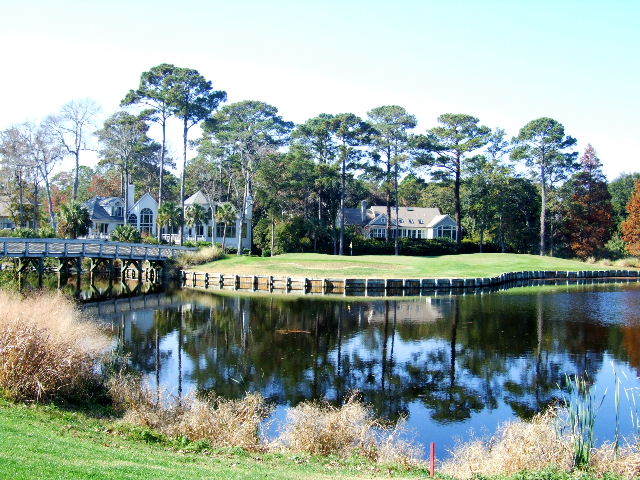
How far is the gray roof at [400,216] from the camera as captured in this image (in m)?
82.1

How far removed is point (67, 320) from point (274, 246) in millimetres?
48758

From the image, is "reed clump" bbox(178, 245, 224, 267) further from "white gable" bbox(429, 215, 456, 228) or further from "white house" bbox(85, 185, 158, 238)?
"white gable" bbox(429, 215, 456, 228)

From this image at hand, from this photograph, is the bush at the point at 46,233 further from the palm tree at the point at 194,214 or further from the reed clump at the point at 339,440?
the reed clump at the point at 339,440

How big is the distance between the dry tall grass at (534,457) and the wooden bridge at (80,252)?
110ft

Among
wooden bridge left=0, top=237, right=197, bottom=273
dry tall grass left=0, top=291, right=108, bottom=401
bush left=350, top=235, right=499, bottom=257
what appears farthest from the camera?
bush left=350, top=235, right=499, bottom=257

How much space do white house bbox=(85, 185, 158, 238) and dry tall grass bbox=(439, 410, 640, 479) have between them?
6363 cm

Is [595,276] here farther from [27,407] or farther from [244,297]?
[27,407]

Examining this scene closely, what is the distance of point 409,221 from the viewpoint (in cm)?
8606

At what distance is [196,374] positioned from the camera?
20812 mm

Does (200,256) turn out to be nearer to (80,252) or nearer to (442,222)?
(80,252)

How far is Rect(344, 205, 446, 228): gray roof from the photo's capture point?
82125 millimetres

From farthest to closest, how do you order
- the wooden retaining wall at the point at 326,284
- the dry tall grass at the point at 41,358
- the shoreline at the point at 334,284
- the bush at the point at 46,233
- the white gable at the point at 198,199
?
the white gable at the point at 198,199, the bush at the point at 46,233, the wooden retaining wall at the point at 326,284, the shoreline at the point at 334,284, the dry tall grass at the point at 41,358

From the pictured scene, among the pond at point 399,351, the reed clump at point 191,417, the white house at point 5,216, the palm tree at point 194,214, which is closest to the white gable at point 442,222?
Result: the palm tree at point 194,214

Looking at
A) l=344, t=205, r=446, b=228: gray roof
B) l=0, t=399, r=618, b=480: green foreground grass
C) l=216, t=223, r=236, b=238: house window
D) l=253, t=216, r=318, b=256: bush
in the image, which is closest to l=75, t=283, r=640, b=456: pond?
l=0, t=399, r=618, b=480: green foreground grass
